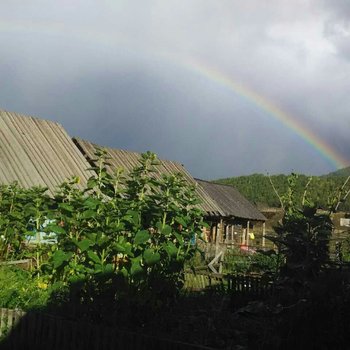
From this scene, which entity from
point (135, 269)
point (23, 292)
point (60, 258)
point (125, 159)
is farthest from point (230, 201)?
point (135, 269)

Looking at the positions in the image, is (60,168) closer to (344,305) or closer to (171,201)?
(171,201)

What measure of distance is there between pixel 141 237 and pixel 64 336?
48.8 inches

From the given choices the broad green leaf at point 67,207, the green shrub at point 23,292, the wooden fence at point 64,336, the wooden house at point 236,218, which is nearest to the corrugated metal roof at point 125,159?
the wooden house at point 236,218

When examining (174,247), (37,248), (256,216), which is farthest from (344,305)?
(256,216)

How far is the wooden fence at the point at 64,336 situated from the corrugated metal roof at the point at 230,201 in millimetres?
26108

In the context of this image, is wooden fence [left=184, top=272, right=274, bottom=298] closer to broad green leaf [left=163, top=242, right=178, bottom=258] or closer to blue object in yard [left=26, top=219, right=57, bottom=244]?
blue object in yard [left=26, top=219, right=57, bottom=244]

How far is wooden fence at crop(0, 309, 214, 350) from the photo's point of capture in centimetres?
434

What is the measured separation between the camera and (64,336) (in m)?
4.88

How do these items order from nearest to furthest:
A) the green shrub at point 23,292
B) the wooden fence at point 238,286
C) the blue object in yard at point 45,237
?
the green shrub at point 23,292, the blue object in yard at point 45,237, the wooden fence at point 238,286

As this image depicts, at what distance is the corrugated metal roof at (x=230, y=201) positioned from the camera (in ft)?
108

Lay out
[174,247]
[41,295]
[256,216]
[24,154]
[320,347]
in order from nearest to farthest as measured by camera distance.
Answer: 1. [320,347]
2. [174,247]
3. [41,295]
4. [24,154]
5. [256,216]

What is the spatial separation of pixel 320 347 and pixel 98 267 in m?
2.12

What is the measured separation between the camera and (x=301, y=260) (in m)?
4.66

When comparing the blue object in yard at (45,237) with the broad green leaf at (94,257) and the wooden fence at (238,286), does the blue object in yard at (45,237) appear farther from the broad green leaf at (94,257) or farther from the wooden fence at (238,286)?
the wooden fence at (238,286)
